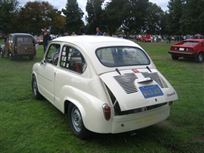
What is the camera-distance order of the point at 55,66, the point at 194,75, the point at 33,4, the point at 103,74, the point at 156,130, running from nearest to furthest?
the point at 103,74, the point at 156,130, the point at 55,66, the point at 194,75, the point at 33,4

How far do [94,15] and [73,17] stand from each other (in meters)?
8.45

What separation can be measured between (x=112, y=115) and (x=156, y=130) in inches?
60.7

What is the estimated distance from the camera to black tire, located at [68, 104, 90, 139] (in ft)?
19.4

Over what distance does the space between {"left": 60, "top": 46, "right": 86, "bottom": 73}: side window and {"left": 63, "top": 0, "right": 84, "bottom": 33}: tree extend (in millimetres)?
85116

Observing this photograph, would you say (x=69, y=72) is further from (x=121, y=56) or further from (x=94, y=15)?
(x=94, y=15)

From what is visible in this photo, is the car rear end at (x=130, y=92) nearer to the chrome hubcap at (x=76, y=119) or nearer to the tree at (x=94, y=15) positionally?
the chrome hubcap at (x=76, y=119)

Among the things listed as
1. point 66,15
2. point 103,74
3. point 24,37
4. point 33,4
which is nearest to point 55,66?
point 103,74

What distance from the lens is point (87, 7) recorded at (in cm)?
9156

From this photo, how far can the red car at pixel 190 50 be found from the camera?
760 inches

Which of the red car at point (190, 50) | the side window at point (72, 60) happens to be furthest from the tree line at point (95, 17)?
the side window at point (72, 60)

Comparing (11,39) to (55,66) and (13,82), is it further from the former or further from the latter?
(55,66)

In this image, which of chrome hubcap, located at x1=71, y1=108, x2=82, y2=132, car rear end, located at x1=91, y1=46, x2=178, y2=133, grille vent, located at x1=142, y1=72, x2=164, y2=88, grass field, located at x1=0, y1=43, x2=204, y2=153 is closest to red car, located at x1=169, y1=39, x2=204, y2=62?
grass field, located at x1=0, y1=43, x2=204, y2=153

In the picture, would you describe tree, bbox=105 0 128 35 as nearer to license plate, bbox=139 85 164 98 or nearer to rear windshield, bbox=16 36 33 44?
rear windshield, bbox=16 36 33 44

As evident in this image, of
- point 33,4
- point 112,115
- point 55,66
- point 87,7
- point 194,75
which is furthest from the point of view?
point 87,7
